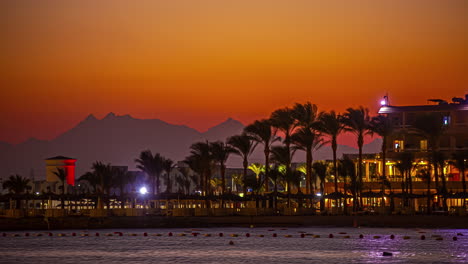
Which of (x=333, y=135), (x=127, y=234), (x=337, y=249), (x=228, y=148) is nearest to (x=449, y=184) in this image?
(x=333, y=135)

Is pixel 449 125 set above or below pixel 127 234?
above

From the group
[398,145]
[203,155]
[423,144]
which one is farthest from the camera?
[398,145]

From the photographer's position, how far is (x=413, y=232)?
59.7 m

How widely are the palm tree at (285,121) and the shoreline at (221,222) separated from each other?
1470 cm

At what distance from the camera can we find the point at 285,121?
87438 millimetres

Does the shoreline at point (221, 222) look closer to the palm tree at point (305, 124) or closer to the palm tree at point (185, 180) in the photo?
the palm tree at point (305, 124)

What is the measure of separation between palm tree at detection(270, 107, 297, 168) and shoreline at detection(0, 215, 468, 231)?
1470 centimetres

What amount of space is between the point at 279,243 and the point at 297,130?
3861 centimetres

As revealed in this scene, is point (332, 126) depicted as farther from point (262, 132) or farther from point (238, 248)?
point (238, 248)

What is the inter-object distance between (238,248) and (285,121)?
41835 mm

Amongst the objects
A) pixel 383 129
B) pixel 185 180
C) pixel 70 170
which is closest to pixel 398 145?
pixel 383 129

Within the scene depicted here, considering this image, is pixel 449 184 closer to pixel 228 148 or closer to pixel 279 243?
pixel 228 148

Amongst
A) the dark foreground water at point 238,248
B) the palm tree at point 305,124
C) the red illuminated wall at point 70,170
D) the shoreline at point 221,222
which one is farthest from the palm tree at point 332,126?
the red illuminated wall at point 70,170

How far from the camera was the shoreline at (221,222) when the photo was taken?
68.9 metres
